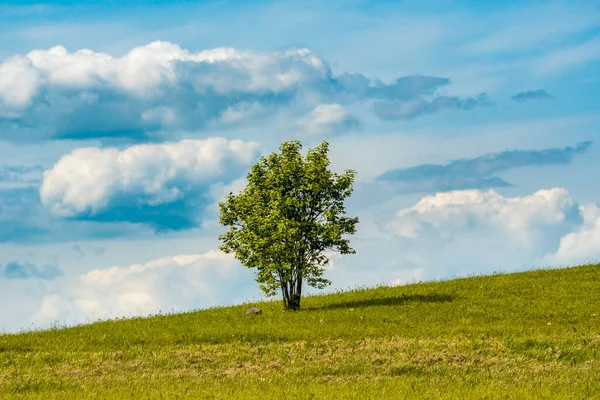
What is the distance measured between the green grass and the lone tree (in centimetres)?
245

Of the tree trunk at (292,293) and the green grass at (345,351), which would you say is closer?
the green grass at (345,351)

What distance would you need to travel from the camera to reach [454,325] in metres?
35.5

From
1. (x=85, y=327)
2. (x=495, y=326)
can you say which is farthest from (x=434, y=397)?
(x=85, y=327)

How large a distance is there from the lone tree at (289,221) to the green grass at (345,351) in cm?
245

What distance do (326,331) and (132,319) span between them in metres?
15.4

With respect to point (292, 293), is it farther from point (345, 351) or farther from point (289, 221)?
point (345, 351)

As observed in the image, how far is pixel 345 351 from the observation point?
2788cm

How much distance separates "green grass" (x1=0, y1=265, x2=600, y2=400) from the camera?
21.2 meters

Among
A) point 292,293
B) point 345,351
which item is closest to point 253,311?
point 292,293

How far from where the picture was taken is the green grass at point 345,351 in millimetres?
21250

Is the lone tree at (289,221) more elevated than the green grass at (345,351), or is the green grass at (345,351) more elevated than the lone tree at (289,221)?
the lone tree at (289,221)

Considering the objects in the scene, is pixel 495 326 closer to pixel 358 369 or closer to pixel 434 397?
pixel 358 369

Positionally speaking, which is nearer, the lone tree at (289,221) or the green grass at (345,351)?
the green grass at (345,351)

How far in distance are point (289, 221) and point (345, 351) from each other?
52.1 feet
